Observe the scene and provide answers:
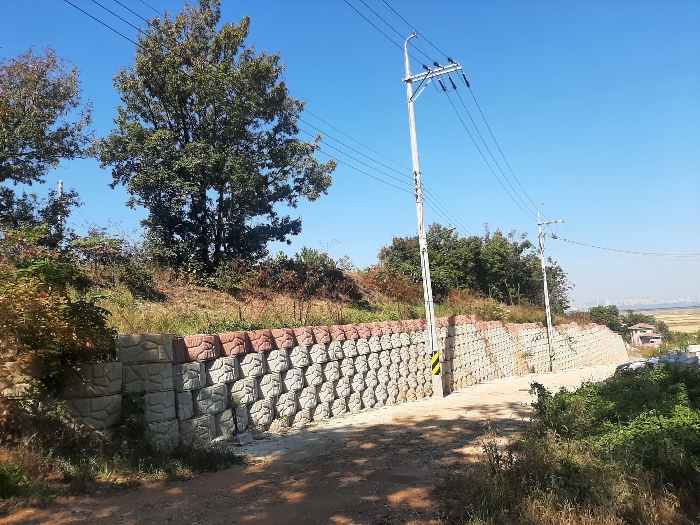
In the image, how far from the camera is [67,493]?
A: 5.37m

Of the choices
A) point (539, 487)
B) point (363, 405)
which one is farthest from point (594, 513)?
point (363, 405)

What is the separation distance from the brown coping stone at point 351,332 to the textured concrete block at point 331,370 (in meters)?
0.78

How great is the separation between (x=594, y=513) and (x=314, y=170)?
603 inches

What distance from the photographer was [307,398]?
35.4ft

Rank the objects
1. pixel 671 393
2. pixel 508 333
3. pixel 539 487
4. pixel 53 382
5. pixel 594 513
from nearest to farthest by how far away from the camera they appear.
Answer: pixel 594 513 < pixel 539 487 < pixel 53 382 < pixel 671 393 < pixel 508 333

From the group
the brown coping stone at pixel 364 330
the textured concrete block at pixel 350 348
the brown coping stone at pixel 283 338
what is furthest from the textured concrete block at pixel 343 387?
the brown coping stone at pixel 283 338

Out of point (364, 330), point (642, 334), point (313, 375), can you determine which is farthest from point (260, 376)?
point (642, 334)

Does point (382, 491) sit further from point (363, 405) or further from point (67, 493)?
point (363, 405)

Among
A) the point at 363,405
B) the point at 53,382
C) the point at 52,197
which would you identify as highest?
the point at 52,197

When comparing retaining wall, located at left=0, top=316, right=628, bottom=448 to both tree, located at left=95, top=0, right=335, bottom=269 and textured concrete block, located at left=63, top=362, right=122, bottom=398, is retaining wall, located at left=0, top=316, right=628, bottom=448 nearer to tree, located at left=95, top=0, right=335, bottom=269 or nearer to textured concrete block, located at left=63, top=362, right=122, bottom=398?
textured concrete block, located at left=63, top=362, right=122, bottom=398

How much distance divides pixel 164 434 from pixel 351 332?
5.95 meters

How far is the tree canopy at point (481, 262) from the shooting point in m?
32.1

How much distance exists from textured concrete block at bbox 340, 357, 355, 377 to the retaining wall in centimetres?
2

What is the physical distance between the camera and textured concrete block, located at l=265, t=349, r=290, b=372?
9.91 metres
